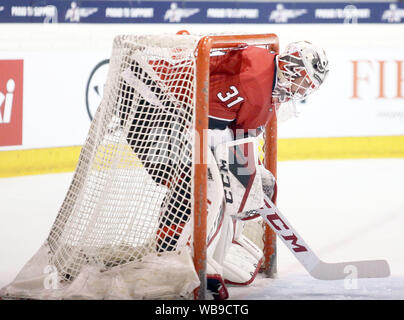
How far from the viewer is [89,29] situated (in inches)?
199

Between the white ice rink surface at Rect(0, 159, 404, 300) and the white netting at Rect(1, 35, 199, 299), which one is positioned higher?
Answer: the white netting at Rect(1, 35, 199, 299)

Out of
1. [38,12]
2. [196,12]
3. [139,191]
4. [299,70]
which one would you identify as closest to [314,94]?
→ [196,12]

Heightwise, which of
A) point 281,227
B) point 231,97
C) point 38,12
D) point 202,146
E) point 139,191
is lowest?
point 281,227

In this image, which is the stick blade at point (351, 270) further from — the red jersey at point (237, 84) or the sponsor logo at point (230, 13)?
the sponsor logo at point (230, 13)

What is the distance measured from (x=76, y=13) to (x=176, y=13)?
0.65m

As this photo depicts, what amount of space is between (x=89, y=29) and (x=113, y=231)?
7.86 feet

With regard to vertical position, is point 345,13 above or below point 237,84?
above

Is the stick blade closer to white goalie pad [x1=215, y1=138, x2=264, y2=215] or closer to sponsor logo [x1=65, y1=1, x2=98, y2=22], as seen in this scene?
white goalie pad [x1=215, y1=138, x2=264, y2=215]

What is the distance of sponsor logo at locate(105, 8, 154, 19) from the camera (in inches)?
200

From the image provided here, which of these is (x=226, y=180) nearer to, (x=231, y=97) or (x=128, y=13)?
(x=231, y=97)

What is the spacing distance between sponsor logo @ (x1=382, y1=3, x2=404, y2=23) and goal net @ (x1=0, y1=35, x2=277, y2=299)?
302cm

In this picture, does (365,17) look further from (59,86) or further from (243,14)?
(59,86)

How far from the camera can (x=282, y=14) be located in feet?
18.0

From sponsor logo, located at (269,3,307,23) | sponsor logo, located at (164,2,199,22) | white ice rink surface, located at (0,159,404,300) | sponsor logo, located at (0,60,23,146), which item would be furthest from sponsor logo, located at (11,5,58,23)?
sponsor logo, located at (269,3,307,23)
